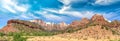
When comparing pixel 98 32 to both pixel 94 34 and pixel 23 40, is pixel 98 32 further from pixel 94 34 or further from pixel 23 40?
pixel 23 40

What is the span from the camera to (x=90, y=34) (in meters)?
179

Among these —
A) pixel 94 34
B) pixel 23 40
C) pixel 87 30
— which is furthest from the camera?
pixel 87 30

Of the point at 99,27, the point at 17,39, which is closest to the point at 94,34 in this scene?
the point at 99,27

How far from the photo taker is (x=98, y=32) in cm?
18325

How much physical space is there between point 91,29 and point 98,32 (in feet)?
27.7

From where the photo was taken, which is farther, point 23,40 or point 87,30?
point 87,30

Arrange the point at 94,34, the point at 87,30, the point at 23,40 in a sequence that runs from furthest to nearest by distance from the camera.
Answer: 1. the point at 87,30
2. the point at 94,34
3. the point at 23,40

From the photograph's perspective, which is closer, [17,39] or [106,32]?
[17,39]

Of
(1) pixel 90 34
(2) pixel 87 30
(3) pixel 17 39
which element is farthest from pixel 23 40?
(2) pixel 87 30

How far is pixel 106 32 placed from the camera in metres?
186

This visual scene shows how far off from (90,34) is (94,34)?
251cm

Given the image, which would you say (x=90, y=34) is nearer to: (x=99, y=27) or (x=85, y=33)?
(x=85, y=33)

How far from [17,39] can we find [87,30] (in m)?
138

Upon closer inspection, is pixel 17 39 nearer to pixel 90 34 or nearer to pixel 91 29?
pixel 90 34
